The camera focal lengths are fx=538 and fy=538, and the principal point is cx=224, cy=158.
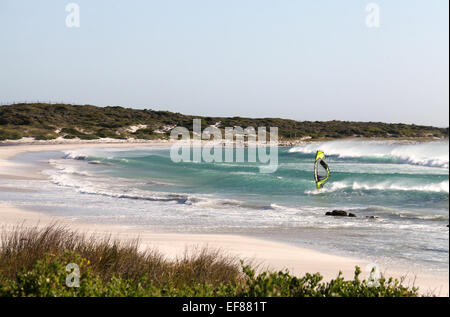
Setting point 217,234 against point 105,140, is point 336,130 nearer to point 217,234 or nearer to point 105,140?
point 105,140

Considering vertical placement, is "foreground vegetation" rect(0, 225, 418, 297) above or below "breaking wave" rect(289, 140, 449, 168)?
above

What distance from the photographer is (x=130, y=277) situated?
5.93 meters

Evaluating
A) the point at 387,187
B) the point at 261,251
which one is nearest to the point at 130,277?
the point at 261,251

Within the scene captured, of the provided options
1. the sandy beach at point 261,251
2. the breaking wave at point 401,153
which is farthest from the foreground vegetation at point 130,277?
the breaking wave at point 401,153

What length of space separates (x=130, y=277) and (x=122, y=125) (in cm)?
7880

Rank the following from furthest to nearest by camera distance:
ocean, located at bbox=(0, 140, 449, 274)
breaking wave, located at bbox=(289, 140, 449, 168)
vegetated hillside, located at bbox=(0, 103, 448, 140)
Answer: vegetated hillside, located at bbox=(0, 103, 448, 140)
breaking wave, located at bbox=(289, 140, 449, 168)
ocean, located at bbox=(0, 140, 449, 274)

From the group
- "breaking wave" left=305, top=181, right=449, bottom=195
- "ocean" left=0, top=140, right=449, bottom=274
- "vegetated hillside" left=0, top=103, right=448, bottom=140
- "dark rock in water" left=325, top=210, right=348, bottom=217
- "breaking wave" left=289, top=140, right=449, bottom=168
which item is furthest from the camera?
"vegetated hillside" left=0, top=103, right=448, bottom=140

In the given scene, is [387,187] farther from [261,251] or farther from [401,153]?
[401,153]

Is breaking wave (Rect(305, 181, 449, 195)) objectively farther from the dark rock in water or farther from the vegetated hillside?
the vegetated hillside

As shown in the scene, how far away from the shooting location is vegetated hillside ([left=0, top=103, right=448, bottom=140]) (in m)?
72.4

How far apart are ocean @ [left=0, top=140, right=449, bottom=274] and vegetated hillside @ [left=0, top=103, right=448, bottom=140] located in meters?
41.1

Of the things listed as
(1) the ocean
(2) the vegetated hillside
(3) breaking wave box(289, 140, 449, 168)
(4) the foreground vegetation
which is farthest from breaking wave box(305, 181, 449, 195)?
(2) the vegetated hillside
